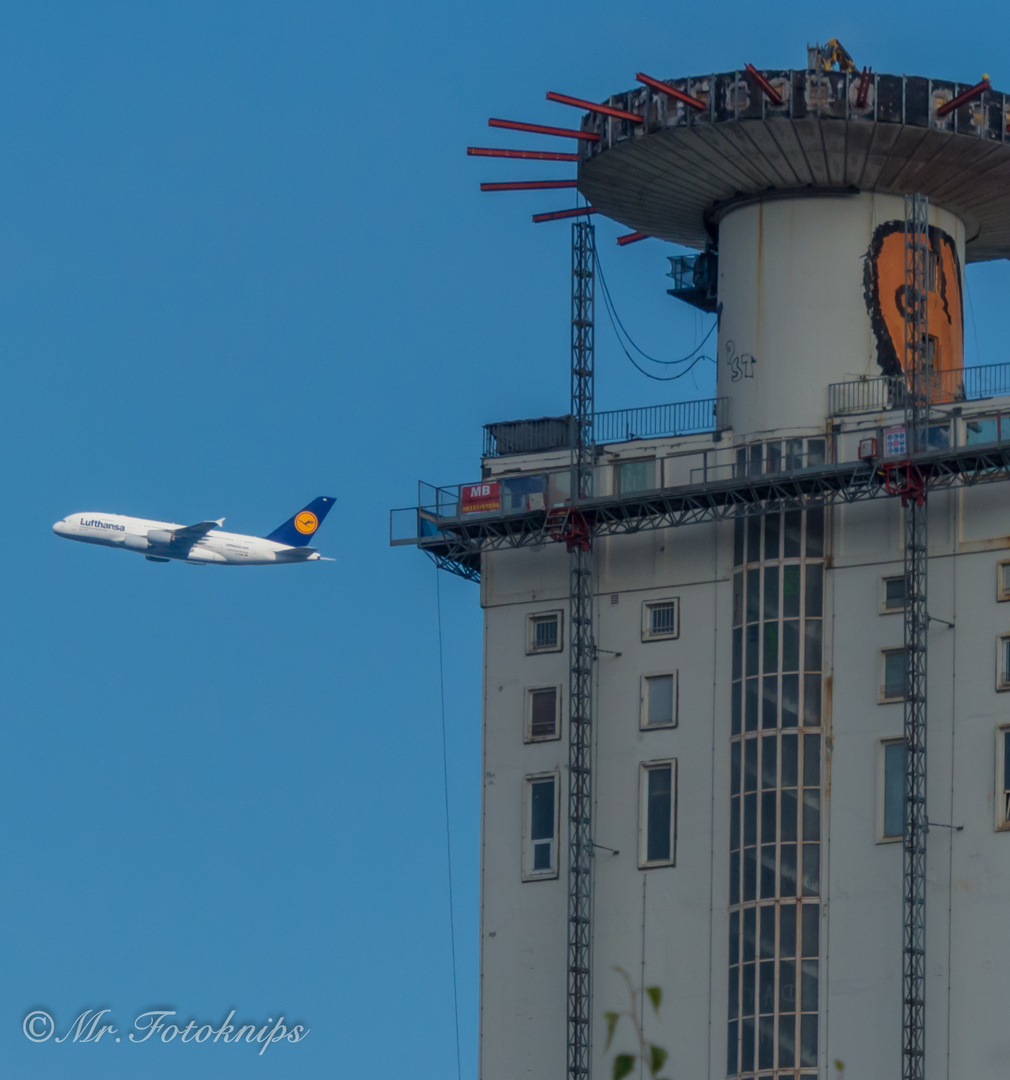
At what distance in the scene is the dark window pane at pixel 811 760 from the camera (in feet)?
290

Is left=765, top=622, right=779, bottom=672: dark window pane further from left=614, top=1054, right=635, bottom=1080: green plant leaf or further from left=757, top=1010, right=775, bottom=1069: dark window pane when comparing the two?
left=614, top=1054, right=635, bottom=1080: green plant leaf

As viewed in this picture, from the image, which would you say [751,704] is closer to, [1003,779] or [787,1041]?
[1003,779]

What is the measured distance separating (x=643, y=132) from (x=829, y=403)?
13.6 meters

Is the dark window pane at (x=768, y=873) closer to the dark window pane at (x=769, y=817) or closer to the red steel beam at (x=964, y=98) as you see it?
the dark window pane at (x=769, y=817)

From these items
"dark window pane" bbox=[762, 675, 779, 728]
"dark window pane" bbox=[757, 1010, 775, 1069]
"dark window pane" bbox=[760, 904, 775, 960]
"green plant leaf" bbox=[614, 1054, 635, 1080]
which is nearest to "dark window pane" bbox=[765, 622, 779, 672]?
"dark window pane" bbox=[762, 675, 779, 728]

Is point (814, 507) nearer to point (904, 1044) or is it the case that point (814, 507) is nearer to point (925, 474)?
point (925, 474)

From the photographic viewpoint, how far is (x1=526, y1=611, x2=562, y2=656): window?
9575 centimetres

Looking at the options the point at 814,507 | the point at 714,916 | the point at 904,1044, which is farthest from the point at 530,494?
the point at 904,1044

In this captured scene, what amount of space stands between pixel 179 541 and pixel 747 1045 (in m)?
79.7

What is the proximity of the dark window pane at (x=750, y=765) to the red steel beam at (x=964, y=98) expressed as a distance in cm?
2619

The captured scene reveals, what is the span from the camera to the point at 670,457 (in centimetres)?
9431

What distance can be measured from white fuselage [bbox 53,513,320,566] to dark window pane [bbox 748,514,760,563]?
6947 cm

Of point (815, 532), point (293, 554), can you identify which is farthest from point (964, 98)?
point (293, 554)

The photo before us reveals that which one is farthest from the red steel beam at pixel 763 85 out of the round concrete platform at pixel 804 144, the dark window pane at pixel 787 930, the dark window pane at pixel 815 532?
the dark window pane at pixel 787 930
